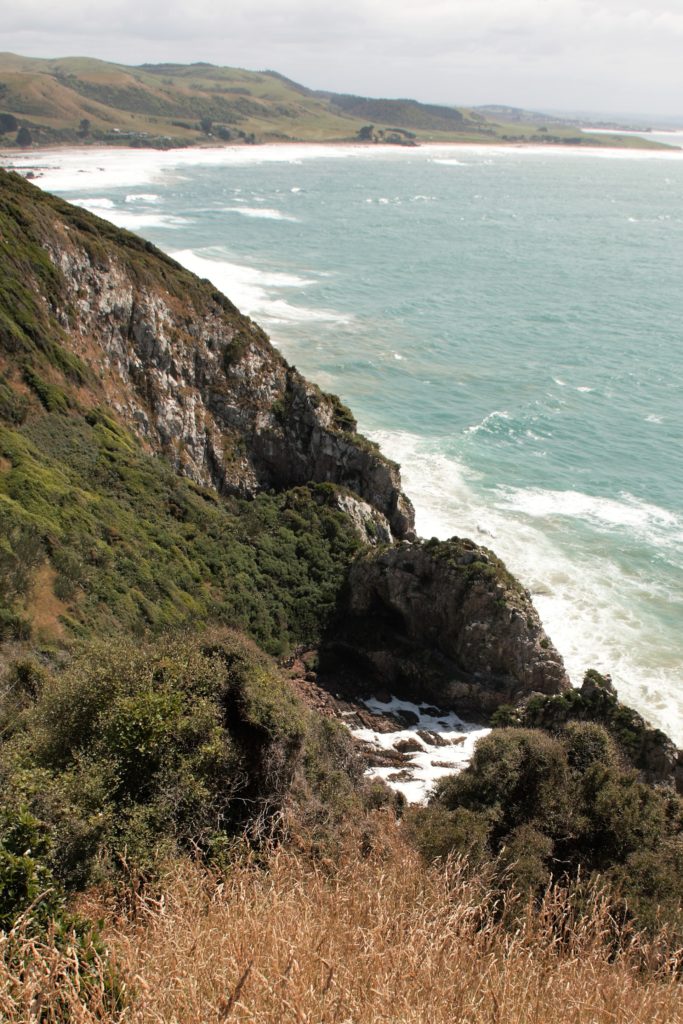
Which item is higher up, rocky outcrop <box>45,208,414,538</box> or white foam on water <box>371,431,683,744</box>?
rocky outcrop <box>45,208,414,538</box>

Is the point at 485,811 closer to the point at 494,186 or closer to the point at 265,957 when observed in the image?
the point at 265,957

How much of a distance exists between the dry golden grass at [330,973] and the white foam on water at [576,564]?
77.1ft

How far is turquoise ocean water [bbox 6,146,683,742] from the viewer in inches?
1614

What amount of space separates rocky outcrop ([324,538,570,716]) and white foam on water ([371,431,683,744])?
12.8 feet

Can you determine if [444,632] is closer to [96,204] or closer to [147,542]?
[147,542]

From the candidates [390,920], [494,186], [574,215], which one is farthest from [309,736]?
[494,186]

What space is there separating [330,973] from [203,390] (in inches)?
1542

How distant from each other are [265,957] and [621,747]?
19120 mm

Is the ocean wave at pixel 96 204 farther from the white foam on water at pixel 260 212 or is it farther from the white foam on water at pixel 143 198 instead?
the white foam on water at pixel 260 212

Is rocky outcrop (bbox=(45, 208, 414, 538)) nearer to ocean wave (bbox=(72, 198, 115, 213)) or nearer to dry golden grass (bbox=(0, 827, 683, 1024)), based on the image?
dry golden grass (bbox=(0, 827, 683, 1024))

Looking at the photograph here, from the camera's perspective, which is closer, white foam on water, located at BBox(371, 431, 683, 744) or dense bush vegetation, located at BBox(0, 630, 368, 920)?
dense bush vegetation, located at BBox(0, 630, 368, 920)

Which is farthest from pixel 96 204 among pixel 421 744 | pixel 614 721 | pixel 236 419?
pixel 614 721

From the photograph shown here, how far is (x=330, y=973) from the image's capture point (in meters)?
8.23

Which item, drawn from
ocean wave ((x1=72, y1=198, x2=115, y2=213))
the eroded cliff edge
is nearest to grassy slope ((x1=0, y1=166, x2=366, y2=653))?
the eroded cliff edge
